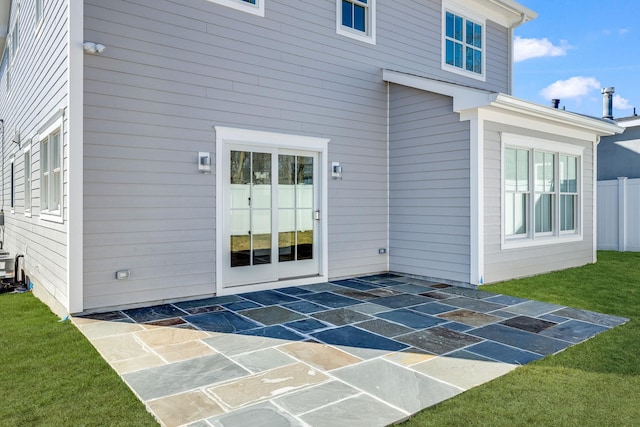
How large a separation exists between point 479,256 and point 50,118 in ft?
19.0

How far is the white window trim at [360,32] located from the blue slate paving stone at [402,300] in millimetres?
4019

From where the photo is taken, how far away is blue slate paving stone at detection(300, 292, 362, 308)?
533 cm

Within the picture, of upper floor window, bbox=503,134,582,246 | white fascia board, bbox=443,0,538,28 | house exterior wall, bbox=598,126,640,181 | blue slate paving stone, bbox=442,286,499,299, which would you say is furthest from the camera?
house exterior wall, bbox=598,126,640,181

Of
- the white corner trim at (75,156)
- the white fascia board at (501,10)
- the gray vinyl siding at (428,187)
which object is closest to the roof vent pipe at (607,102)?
the white fascia board at (501,10)

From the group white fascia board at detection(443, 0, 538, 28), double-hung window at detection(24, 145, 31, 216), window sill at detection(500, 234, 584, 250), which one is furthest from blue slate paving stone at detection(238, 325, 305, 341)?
white fascia board at detection(443, 0, 538, 28)

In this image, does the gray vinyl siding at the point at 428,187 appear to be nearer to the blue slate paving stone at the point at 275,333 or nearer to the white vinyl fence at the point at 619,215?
the blue slate paving stone at the point at 275,333

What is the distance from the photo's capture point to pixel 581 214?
27.2 feet

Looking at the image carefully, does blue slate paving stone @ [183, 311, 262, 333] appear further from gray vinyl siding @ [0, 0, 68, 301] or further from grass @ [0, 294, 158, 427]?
gray vinyl siding @ [0, 0, 68, 301]

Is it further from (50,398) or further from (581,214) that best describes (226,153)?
(581,214)

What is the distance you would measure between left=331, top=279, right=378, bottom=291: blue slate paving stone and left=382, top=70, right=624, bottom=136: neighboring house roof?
2.77 m

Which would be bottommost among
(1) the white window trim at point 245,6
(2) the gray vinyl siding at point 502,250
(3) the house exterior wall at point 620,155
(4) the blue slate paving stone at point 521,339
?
(4) the blue slate paving stone at point 521,339

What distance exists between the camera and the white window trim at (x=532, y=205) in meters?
6.58

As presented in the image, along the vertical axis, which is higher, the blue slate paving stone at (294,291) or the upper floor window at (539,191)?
the upper floor window at (539,191)

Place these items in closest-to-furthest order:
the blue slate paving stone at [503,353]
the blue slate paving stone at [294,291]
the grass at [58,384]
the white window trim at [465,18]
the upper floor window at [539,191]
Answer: the grass at [58,384] < the blue slate paving stone at [503,353] < the blue slate paving stone at [294,291] < the upper floor window at [539,191] < the white window trim at [465,18]
